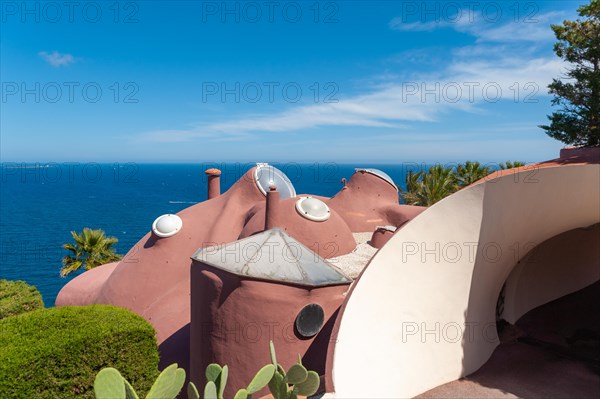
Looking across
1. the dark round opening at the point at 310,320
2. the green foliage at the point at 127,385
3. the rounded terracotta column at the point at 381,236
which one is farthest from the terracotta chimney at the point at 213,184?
the green foliage at the point at 127,385

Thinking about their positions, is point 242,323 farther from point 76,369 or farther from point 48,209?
point 48,209

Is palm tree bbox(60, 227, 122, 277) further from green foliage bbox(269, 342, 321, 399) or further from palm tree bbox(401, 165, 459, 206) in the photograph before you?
palm tree bbox(401, 165, 459, 206)

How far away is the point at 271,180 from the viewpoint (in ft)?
71.3

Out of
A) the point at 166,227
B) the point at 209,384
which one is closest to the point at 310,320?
the point at 209,384

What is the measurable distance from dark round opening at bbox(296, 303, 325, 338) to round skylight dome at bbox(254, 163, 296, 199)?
10.3 metres

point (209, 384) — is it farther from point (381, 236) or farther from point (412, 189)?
point (412, 189)

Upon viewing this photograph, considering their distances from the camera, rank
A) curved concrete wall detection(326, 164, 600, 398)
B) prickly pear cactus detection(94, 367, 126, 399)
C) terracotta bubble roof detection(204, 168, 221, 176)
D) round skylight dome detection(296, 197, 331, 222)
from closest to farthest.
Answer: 1. prickly pear cactus detection(94, 367, 126, 399)
2. curved concrete wall detection(326, 164, 600, 398)
3. round skylight dome detection(296, 197, 331, 222)
4. terracotta bubble roof detection(204, 168, 221, 176)

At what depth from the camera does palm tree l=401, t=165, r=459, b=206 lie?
3198 cm

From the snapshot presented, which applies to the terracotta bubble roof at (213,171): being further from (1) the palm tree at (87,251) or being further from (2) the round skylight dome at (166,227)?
(1) the palm tree at (87,251)

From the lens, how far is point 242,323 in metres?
11.1

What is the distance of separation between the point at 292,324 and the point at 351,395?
3.39m

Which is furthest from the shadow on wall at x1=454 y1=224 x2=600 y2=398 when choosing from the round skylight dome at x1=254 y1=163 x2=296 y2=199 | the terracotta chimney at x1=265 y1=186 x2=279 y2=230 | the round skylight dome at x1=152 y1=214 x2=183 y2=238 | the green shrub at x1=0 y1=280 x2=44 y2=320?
the green shrub at x1=0 y1=280 x2=44 y2=320

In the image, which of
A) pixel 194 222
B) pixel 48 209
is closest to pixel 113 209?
pixel 48 209

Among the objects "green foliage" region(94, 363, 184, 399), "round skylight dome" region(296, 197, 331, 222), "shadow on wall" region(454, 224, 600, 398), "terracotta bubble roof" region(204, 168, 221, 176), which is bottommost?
"shadow on wall" region(454, 224, 600, 398)
